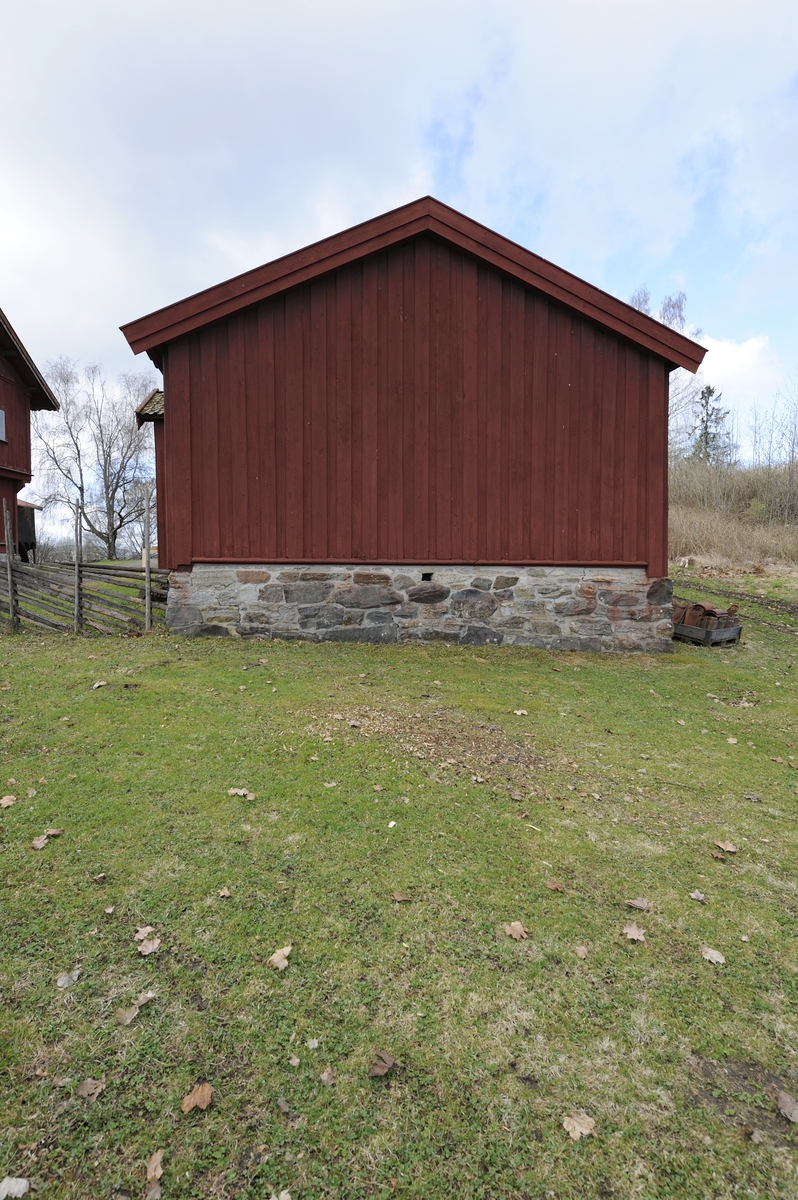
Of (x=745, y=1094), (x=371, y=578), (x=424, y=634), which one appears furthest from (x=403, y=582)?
(x=745, y=1094)

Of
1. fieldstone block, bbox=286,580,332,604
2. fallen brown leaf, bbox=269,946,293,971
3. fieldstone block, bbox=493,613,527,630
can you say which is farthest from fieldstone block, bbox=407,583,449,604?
fallen brown leaf, bbox=269,946,293,971

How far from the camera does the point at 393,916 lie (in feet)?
9.00

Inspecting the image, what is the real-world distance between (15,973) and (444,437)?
7.59 metres

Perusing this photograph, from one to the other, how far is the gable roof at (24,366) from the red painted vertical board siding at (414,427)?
12391 mm

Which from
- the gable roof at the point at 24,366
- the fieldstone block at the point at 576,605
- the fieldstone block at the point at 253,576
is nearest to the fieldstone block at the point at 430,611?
the fieldstone block at the point at 576,605

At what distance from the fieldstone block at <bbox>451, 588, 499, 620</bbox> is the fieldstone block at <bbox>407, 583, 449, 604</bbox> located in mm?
175

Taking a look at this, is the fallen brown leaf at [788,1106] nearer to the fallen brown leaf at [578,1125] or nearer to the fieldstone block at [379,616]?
the fallen brown leaf at [578,1125]

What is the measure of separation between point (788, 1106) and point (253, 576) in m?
7.72

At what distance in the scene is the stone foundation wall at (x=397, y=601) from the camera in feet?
28.0

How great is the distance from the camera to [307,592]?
855 cm

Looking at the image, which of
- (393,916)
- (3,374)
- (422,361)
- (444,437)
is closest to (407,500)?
(444,437)

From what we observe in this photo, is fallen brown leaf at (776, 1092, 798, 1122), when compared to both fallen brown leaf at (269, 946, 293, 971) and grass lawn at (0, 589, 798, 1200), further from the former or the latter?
fallen brown leaf at (269, 946, 293, 971)

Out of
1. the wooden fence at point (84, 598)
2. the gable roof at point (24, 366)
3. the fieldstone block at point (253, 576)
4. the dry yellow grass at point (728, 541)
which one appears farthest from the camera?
the dry yellow grass at point (728, 541)

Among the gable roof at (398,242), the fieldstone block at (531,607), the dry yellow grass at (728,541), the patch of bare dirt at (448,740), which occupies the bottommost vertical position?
the patch of bare dirt at (448,740)
